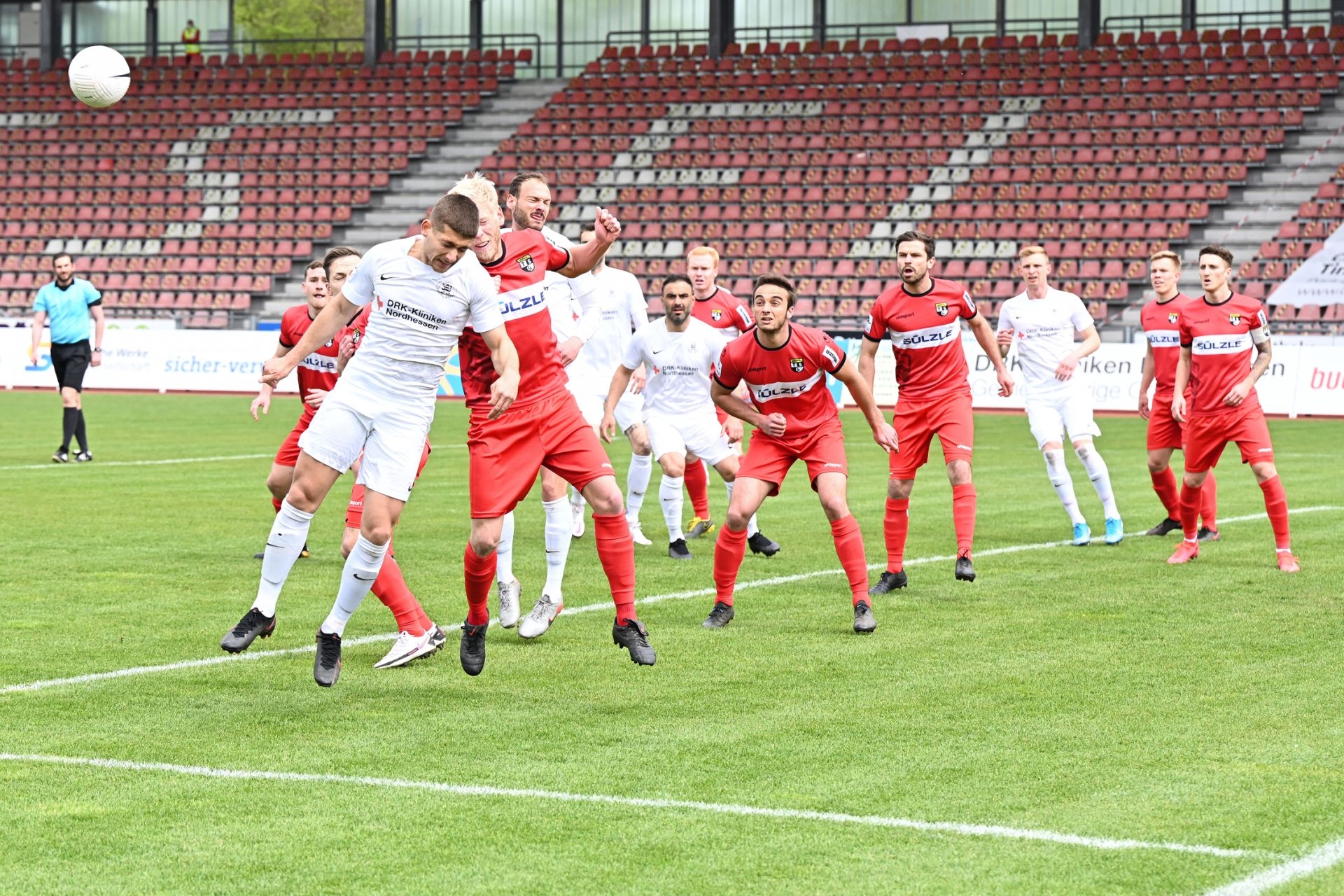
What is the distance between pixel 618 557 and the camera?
7.80 meters

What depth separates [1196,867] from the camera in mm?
4859

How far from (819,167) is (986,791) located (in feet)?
108

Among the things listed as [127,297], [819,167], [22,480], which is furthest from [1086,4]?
[22,480]

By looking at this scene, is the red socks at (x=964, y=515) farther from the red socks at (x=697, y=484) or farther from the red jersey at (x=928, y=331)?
the red socks at (x=697, y=484)

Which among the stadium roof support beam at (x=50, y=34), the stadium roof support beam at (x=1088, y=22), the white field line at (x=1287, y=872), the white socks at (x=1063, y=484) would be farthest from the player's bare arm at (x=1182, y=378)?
the stadium roof support beam at (x=50, y=34)

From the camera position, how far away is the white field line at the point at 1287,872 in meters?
4.64

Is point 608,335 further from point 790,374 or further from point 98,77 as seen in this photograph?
point 98,77

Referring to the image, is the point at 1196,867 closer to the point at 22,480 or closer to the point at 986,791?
the point at 986,791

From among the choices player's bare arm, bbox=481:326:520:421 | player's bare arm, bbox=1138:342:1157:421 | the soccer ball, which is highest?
the soccer ball

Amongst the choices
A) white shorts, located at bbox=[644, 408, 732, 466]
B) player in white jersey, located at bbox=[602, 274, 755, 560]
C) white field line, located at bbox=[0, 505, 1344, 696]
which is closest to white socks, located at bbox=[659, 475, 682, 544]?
player in white jersey, located at bbox=[602, 274, 755, 560]

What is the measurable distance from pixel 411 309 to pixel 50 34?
43257 mm

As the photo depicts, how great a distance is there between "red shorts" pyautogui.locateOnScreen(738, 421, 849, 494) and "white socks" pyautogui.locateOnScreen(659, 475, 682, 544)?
2.90m

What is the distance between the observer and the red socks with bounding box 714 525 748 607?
9.27m

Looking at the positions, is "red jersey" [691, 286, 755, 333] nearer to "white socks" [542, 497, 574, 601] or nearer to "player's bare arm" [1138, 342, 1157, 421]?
"player's bare arm" [1138, 342, 1157, 421]
